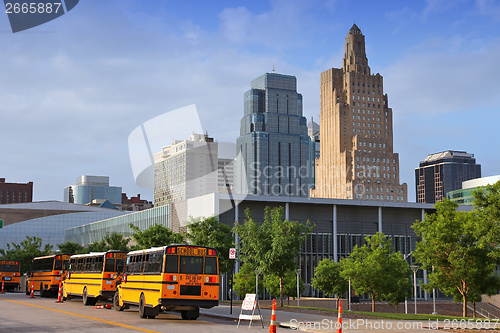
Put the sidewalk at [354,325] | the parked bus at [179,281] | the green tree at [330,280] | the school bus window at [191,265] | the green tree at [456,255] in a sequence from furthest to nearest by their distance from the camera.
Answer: the green tree at [330,280]
the green tree at [456,255]
the school bus window at [191,265]
the parked bus at [179,281]
the sidewalk at [354,325]

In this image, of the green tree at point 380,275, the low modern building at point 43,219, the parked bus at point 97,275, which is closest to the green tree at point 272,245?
the parked bus at point 97,275

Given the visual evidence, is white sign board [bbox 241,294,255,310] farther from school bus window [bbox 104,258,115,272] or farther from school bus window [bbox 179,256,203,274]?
school bus window [bbox 104,258,115,272]

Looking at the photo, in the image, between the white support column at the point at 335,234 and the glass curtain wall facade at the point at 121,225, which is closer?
the white support column at the point at 335,234

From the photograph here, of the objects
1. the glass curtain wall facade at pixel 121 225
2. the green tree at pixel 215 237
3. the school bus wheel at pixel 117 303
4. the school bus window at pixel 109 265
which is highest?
the glass curtain wall facade at pixel 121 225

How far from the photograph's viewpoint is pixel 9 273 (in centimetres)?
5878

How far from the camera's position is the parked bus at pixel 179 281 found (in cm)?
2509

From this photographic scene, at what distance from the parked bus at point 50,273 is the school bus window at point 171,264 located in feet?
73.8

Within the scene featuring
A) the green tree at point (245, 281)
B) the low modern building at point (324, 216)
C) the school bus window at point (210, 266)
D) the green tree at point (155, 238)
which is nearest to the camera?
the school bus window at point (210, 266)

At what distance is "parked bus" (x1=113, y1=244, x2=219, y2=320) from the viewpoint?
25.1m

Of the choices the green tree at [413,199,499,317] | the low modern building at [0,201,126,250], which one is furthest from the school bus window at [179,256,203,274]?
the low modern building at [0,201,126,250]

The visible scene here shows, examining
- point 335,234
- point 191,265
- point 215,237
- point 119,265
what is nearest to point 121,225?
point 335,234

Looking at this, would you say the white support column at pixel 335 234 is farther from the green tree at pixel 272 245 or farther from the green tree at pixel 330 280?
the green tree at pixel 272 245

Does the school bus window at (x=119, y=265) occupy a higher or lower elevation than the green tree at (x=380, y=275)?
higher

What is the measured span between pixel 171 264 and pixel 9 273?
3929 cm
